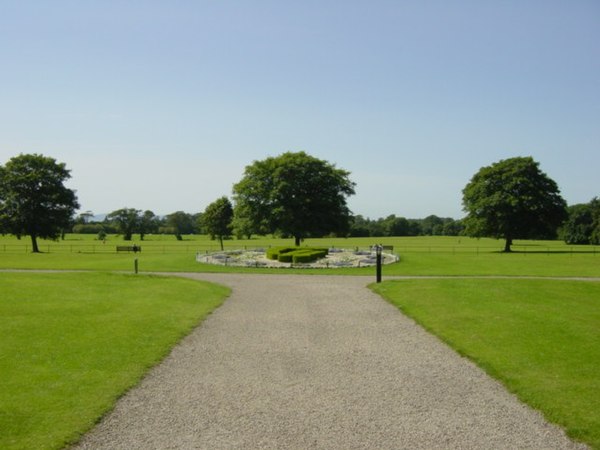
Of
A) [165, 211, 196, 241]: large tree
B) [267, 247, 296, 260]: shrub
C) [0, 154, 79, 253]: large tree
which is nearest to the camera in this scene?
[267, 247, 296, 260]: shrub

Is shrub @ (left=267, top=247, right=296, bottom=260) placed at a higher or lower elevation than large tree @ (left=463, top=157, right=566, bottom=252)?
lower

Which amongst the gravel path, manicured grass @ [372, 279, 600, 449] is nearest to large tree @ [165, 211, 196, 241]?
manicured grass @ [372, 279, 600, 449]

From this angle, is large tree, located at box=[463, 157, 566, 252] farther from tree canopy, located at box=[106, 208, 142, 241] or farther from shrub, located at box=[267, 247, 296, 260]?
tree canopy, located at box=[106, 208, 142, 241]

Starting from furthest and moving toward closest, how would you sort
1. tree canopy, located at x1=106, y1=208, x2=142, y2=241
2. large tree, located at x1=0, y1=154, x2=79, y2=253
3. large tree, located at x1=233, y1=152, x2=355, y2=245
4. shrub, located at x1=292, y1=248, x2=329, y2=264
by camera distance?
1. tree canopy, located at x1=106, y1=208, x2=142, y2=241
2. large tree, located at x1=0, y1=154, x2=79, y2=253
3. large tree, located at x1=233, y1=152, x2=355, y2=245
4. shrub, located at x1=292, y1=248, x2=329, y2=264

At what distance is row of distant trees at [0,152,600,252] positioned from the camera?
57188 mm

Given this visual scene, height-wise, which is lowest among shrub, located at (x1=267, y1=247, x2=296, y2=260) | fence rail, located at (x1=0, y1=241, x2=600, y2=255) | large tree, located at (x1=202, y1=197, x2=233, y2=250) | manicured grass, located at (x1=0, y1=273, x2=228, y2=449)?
manicured grass, located at (x1=0, y1=273, x2=228, y2=449)

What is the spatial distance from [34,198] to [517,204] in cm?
6219

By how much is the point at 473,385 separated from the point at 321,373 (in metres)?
3.43

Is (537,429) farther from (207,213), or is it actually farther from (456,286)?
(207,213)

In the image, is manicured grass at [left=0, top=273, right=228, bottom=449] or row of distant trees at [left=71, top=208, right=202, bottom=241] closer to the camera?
manicured grass at [left=0, top=273, right=228, bottom=449]

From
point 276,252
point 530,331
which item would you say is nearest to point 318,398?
point 530,331

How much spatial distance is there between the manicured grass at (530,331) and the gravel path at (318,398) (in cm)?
58

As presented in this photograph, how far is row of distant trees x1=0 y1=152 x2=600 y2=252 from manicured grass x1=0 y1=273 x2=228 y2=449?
30091 mm

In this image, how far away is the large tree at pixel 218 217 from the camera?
73312 mm
